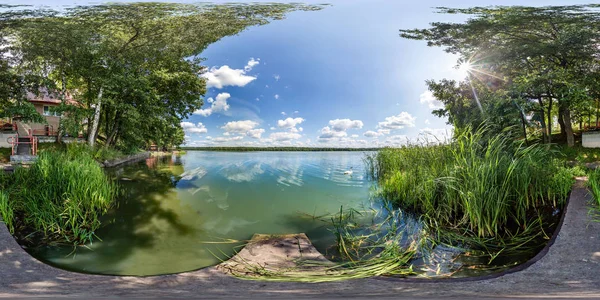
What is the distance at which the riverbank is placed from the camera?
123 cm

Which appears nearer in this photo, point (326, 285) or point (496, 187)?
point (326, 285)

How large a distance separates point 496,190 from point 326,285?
2.23 meters

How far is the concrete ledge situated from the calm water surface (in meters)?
0.91

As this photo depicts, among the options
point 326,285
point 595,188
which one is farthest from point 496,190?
point 326,285

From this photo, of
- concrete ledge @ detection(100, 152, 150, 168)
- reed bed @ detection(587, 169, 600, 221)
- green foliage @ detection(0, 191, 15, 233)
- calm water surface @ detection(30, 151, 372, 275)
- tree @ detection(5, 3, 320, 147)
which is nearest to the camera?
calm water surface @ detection(30, 151, 372, 275)

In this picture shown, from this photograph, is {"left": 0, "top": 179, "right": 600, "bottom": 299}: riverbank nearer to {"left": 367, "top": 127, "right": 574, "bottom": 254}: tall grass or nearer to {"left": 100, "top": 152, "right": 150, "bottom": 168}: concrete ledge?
{"left": 367, "top": 127, "right": 574, "bottom": 254}: tall grass

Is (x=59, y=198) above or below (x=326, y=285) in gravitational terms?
above

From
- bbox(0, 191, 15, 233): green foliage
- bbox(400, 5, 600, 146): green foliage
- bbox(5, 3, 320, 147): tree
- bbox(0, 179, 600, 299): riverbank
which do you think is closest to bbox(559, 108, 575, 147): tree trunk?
bbox(400, 5, 600, 146): green foliage

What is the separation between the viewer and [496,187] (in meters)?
2.53

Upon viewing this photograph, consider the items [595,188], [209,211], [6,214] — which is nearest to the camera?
[595,188]

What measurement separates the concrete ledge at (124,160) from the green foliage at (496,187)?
589 cm

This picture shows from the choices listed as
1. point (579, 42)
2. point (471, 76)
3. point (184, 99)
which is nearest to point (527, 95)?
point (471, 76)

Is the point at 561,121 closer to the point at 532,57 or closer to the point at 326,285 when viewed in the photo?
the point at 532,57

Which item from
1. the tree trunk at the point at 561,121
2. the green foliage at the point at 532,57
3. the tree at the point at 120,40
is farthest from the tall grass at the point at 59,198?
the tree trunk at the point at 561,121
